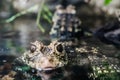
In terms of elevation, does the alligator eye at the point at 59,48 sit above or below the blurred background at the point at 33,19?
below

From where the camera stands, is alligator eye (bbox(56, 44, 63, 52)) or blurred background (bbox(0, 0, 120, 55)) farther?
blurred background (bbox(0, 0, 120, 55))

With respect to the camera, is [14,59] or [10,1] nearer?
[14,59]

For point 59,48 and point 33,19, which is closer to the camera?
point 59,48

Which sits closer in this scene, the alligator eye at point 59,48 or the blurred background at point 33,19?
the alligator eye at point 59,48

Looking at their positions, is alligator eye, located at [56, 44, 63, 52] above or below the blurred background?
below

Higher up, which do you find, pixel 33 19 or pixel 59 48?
pixel 33 19

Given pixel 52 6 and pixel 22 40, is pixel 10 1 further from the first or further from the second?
pixel 22 40

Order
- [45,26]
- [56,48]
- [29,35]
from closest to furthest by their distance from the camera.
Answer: [56,48], [29,35], [45,26]

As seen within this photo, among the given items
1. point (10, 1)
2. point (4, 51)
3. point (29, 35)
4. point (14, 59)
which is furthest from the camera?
point (10, 1)

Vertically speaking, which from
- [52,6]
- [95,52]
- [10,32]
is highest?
[52,6]

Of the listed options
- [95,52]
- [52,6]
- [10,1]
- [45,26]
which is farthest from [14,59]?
[10,1]

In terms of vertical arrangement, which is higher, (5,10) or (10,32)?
(5,10)
